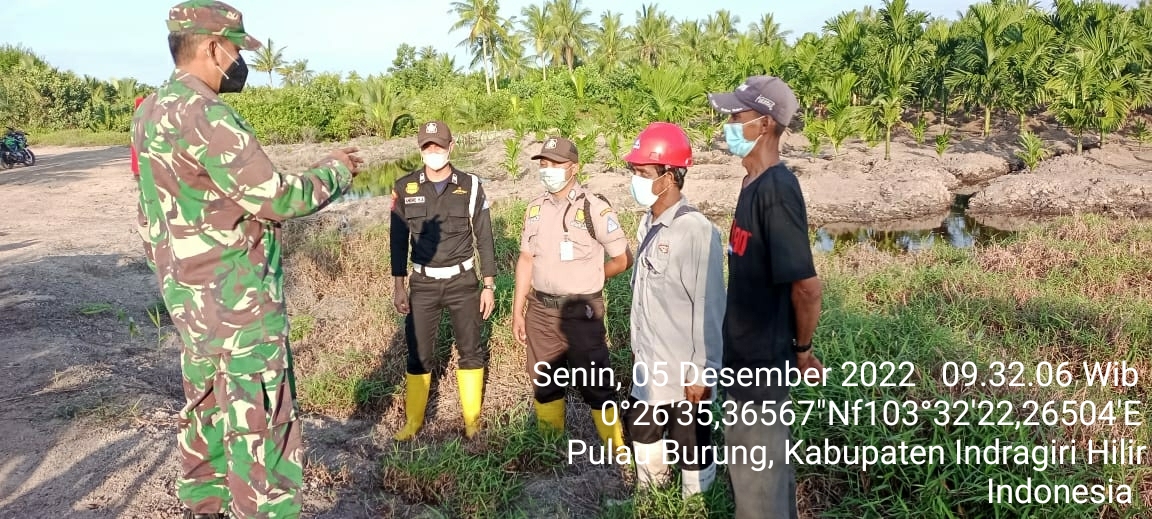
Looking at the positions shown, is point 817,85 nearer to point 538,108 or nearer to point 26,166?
point 538,108

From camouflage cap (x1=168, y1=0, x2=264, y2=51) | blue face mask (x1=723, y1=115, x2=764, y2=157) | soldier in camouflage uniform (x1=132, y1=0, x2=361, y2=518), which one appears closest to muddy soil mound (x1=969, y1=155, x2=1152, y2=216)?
blue face mask (x1=723, y1=115, x2=764, y2=157)

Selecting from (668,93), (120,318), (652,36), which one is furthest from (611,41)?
(120,318)

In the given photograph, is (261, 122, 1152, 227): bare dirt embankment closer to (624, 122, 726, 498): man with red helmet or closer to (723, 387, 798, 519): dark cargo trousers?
(624, 122, 726, 498): man with red helmet

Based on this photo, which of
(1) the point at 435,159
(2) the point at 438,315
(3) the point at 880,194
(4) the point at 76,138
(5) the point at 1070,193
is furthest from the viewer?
(4) the point at 76,138

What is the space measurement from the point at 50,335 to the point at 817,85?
16744 millimetres

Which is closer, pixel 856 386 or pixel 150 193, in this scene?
pixel 150 193

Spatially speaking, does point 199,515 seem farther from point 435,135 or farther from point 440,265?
point 435,135

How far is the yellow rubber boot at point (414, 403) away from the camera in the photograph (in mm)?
4020

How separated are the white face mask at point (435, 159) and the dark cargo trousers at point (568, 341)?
2.97ft

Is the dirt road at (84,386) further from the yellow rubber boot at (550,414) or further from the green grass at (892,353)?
the yellow rubber boot at (550,414)

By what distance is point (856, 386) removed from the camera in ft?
12.2

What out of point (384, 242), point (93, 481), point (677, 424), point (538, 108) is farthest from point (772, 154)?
point (538, 108)

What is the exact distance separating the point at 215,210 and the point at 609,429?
2.27 meters

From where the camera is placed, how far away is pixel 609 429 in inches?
146
